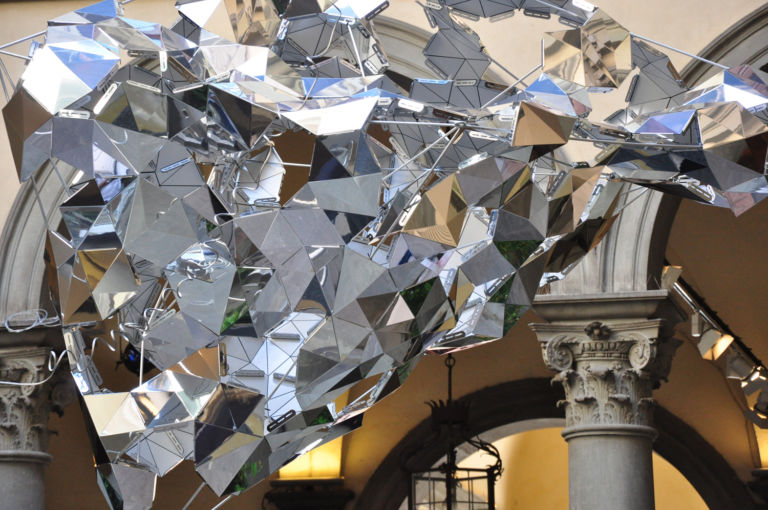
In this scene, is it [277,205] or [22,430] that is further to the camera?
[22,430]

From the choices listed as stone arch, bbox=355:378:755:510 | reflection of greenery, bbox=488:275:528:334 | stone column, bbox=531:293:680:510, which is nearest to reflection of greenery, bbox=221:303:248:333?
reflection of greenery, bbox=488:275:528:334

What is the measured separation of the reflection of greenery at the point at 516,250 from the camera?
2119 mm

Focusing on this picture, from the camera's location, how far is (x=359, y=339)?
2061 millimetres

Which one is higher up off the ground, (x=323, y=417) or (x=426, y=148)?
(x=426, y=148)

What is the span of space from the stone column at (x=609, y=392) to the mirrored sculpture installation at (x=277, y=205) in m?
2.83

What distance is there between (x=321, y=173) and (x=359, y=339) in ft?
1.05

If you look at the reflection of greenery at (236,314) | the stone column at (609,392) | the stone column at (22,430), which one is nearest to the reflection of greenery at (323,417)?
the reflection of greenery at (236,314)

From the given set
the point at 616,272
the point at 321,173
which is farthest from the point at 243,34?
the point at 616,272

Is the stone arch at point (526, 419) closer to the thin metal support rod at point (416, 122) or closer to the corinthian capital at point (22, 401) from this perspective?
the corinthian capital at point (22, 401)

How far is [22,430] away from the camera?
18.7 feet

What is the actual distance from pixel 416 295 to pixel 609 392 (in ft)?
10.6

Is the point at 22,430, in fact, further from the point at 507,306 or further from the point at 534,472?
the point at 534,472

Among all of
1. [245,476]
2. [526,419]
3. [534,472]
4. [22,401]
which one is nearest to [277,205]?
[245,476]

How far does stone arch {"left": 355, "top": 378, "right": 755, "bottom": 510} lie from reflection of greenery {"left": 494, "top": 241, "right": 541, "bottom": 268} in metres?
6.37
